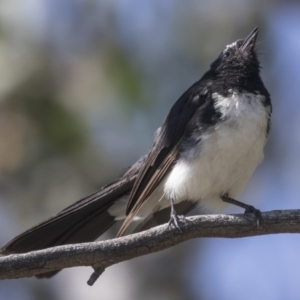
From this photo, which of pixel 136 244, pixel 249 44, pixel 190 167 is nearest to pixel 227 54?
pixel 249 44

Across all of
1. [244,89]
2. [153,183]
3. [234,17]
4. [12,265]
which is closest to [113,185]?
[153,183]

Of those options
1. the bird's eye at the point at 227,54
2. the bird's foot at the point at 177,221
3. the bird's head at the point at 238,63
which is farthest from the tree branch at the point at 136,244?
the bird's eye at the point at 227,54

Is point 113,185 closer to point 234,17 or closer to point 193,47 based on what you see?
point 193,47

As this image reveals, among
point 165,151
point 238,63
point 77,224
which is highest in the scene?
point 238,63

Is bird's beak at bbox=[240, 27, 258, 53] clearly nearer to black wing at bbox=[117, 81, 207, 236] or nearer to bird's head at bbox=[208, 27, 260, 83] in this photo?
bird's head at bbox=[208, 27, 260, 83]

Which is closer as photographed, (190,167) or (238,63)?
(190,167)

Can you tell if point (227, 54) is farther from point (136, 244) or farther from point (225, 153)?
point (136, 244)

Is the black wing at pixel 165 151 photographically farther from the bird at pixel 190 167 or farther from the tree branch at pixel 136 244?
the tree branch at pixel 136 244
